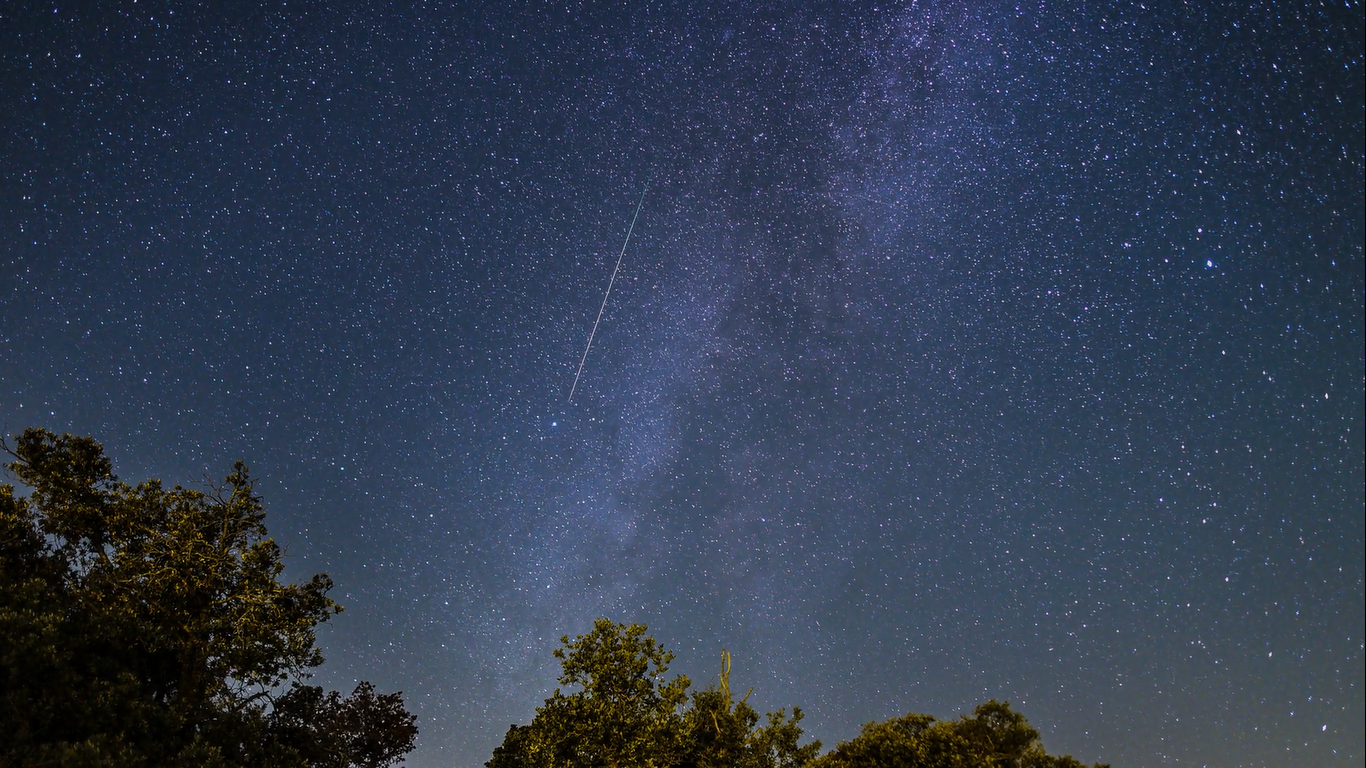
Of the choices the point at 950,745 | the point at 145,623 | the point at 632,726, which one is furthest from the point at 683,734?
the point at 145,623

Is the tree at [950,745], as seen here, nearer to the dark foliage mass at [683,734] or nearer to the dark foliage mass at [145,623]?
the dark foliage mass at [683,734]

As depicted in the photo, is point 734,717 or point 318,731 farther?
point 734,717

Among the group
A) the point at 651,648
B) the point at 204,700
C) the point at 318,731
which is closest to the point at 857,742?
the point at 651,648

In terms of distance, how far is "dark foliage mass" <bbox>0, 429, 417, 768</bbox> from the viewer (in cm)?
1465

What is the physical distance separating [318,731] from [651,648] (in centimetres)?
1070

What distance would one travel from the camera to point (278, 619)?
19344 millimetres

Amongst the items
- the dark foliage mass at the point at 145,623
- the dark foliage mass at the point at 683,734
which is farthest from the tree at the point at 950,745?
the dark foliage mass at the point at 145,623

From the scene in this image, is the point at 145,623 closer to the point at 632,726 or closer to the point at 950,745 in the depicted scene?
the point at 632,726

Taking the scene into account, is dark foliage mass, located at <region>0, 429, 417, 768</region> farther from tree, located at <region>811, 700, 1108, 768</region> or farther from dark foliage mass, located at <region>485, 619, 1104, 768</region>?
→ tree, located at <region>811, 700, 1108, 768</region>

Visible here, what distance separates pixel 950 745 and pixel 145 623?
908 inches

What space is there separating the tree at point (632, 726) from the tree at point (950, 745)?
160 cm

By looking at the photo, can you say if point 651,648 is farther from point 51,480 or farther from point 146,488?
point 51,480

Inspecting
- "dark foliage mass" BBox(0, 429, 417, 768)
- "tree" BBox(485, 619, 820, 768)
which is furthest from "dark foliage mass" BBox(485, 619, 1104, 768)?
"dark foliage mass" BBox(0, 429, 417, 768)

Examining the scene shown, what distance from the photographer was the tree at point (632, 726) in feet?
73.1
